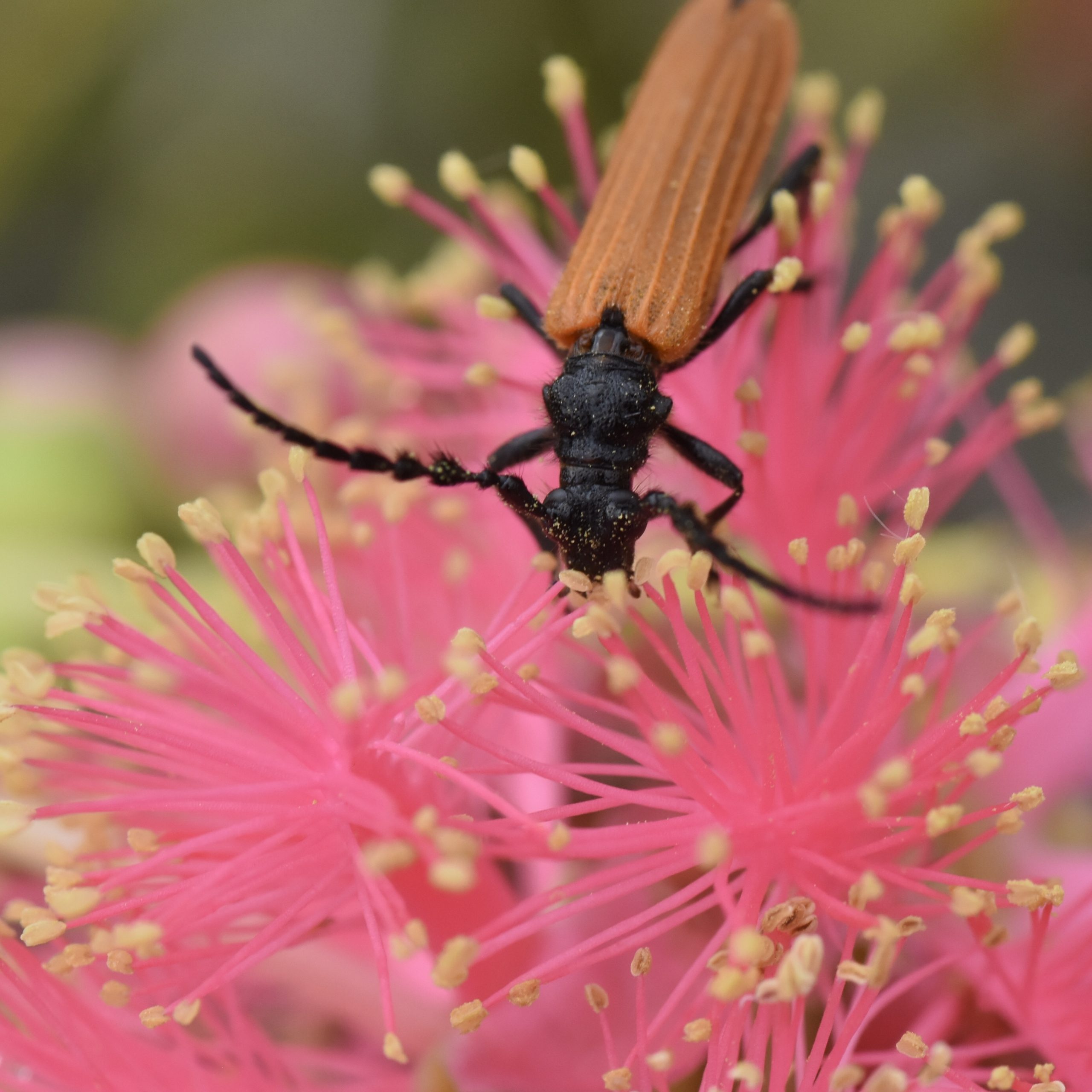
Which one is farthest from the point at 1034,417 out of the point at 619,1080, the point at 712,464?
the point at 619,1080

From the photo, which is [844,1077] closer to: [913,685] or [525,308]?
[913,685]

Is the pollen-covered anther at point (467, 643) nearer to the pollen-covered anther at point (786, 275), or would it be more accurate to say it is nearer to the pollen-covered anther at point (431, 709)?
the pollen-covered anther at point (431, 709)

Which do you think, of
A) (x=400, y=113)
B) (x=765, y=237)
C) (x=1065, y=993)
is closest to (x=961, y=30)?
(x=400, y=113)

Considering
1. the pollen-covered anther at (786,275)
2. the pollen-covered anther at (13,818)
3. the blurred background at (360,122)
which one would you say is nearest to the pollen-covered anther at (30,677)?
the pollen-covered anther at (13,818)

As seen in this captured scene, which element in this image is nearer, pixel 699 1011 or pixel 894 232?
pixel 699 1011

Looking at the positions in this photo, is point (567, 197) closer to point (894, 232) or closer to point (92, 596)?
point (894, 232)
